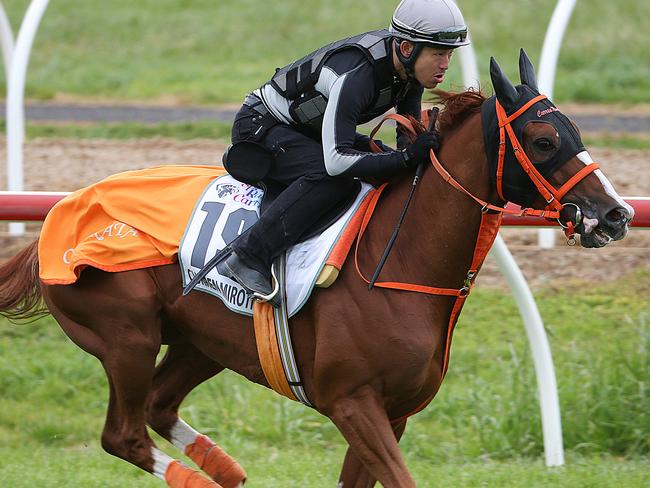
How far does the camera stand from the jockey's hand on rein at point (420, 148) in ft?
15.1

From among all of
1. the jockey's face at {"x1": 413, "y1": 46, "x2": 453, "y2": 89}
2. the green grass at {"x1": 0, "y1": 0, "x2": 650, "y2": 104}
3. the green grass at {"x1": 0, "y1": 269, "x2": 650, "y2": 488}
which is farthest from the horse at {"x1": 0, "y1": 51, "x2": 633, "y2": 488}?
the green grass at {"x1": 0, "y1": 0, "x2": 650, "y2": 104}

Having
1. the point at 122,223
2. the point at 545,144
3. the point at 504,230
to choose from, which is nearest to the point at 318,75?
the point at 545,144

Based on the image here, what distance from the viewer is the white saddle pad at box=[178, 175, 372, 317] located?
15.4 ft

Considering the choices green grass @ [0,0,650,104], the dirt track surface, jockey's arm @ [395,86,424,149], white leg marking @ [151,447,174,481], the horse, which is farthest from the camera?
green grass @ [0,0,650,104]

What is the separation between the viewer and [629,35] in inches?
675

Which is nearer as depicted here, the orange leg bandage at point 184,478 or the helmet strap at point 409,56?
the helmet strap at point 409,56

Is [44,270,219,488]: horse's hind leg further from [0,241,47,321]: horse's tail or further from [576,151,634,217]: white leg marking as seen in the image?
[576,151,634,217]: white leg marking

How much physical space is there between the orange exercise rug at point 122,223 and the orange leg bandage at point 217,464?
940 mm

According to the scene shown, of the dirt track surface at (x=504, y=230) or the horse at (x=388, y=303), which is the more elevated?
the horse at (x=388, y=303)

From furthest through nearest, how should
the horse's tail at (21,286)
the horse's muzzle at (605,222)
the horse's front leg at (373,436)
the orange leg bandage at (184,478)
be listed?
the horse's tail at (21,286) → the orange leg bandage at (184,478) → the horse's front leg at (373,436) → the horse's muzzle at (605,222)

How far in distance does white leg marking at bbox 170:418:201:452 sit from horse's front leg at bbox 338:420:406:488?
0.83 m

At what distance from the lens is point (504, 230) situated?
30.2 feet

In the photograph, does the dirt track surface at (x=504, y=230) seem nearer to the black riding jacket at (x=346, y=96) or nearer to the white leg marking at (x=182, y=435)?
the white leg marking at (x=182, y=435)

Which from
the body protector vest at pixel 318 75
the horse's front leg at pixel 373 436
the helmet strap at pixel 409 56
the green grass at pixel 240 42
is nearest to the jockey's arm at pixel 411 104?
the body protector vest at pixel 318 75
